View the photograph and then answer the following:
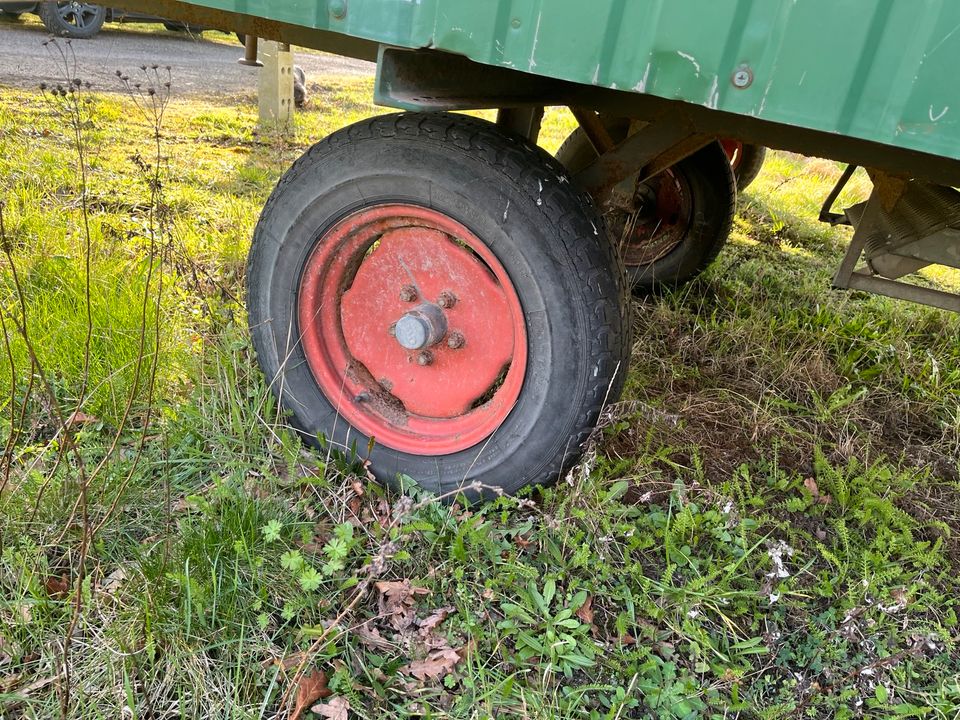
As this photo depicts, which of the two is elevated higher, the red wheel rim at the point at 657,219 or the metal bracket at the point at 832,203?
the metal bracket at the point at 832,203

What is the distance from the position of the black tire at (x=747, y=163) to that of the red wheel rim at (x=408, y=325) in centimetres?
296

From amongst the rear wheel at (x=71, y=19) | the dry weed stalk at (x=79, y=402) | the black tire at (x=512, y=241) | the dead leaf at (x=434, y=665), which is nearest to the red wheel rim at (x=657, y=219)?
the black tire at (x=512, y=241)

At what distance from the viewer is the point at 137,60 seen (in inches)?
347

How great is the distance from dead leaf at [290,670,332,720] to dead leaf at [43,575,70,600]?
0.71m

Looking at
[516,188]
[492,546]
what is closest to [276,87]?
[516,188]

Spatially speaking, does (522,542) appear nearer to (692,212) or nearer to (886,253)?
(886,253)

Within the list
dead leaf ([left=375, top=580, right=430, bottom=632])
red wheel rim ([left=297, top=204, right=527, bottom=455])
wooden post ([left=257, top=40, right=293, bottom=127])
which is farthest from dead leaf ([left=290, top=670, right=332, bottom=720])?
wooden post ([left=257, top=40, right=293, bottom=127])

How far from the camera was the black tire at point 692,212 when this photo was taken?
3660mm

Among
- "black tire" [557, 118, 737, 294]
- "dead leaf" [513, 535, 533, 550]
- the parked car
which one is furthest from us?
the parked car

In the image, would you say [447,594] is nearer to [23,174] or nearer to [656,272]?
[656,272]

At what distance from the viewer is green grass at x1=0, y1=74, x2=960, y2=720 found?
168 cm

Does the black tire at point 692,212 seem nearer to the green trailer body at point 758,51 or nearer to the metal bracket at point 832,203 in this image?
the metal bracket at point 832,203

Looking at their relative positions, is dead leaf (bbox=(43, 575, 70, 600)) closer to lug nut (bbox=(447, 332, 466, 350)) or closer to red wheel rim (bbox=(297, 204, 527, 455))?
red wheel rim (bbox=(297, 204, 527, 455))

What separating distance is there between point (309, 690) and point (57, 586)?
78 cm
